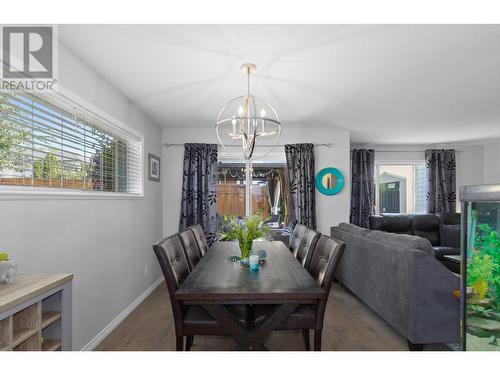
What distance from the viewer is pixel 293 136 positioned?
4562mm

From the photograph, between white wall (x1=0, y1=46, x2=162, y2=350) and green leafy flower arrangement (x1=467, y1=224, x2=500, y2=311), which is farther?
white wall (x1=0, y1=46, x2=162, y2=350)

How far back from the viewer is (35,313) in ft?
4.00

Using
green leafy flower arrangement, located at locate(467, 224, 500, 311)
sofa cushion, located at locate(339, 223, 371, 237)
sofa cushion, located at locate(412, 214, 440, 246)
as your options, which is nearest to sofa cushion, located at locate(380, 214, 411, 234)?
sofa cushion, located at locate(412, 214, 440, 246)

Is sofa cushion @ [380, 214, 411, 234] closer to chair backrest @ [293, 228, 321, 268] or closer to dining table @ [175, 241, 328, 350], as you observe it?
chair backrest @ [293, 228, 321, 268]

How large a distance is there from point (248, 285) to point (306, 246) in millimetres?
1027

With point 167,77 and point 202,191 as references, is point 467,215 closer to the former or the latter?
point 167,77

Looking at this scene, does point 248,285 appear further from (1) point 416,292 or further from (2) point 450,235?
(2) point 450,235

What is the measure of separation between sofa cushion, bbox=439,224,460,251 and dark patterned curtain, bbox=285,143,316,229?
2260mm

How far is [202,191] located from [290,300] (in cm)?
302

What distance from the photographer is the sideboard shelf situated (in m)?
1.07

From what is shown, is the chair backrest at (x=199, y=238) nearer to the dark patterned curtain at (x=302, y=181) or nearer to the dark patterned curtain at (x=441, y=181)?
the dark patterned curtain at (x=302, y=181)

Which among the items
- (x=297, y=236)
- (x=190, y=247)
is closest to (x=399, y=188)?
(x=297, y=236)

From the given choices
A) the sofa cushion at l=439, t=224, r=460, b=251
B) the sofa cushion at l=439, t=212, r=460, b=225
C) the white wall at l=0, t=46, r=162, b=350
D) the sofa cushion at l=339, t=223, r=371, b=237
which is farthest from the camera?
the sofa cushion at l=439, t=212, r=460, b=225

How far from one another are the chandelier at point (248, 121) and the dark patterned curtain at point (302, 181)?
458 mm
